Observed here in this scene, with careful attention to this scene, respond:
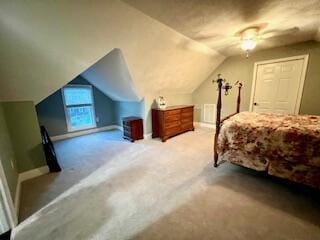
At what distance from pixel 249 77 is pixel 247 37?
1.77 meters

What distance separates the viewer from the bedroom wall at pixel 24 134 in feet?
7.25

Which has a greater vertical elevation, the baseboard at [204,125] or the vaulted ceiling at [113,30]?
the vaulted ceiling at [113,30]

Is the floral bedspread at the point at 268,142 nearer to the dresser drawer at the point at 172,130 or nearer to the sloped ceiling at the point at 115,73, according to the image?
the dresser drawer at the point at 172,130

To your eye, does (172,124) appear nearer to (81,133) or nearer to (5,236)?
(81,133)

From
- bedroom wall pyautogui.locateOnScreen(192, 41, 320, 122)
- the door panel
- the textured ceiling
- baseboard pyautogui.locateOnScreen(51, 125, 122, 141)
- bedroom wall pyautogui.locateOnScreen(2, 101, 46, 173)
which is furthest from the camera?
baseboard pyautogui.locateOnScreen(51, 125, 122, 141)

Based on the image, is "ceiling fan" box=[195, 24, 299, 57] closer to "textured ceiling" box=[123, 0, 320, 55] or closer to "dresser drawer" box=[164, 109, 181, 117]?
"textured ceiling" box=[123, 0, 320, 55]

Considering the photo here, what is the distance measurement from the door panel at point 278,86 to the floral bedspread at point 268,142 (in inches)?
76.8

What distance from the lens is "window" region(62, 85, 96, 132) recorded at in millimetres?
4445

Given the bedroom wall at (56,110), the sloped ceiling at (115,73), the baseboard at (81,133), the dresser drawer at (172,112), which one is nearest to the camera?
the sloped ceiling at (115,73)

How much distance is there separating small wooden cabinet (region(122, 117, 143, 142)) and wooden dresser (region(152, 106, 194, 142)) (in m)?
0.38

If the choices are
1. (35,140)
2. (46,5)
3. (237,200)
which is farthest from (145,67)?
(237,200)

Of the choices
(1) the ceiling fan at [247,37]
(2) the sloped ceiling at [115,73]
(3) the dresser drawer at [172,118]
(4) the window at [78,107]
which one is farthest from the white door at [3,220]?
(1) the ceiling fan at [247,37]

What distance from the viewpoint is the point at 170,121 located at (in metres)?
4.00

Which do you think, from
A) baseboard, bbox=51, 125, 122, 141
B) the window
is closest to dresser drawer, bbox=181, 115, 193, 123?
baseboard, bbox=51, 125, 122, 141
